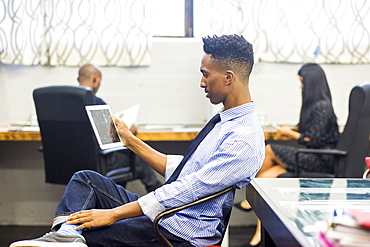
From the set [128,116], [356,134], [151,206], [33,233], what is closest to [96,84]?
[128,116]

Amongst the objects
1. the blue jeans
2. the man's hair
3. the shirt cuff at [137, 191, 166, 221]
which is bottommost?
the blue jeans

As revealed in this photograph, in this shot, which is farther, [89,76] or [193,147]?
[89,76]

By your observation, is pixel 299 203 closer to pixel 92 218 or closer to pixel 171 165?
pixel 92 218

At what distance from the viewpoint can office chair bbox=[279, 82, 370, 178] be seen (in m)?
3.04

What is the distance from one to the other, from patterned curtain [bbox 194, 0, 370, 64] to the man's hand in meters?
2.41

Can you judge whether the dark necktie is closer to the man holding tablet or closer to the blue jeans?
the man holding tablet

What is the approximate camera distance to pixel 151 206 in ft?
5.85

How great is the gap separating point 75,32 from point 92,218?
8.08 feet

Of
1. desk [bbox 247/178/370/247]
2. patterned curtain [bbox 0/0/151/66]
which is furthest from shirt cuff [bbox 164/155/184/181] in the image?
patterned curtain [bbox 0/0/151/66]

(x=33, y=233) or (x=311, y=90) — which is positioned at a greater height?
(x=311, y=90)

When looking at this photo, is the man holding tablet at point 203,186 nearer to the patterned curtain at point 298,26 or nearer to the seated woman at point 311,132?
the seated woman at point 311,132

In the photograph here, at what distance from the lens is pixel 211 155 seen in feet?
5.94

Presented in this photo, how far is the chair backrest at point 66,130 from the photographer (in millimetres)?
3053

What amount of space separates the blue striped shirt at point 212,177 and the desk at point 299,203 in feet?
0.29
